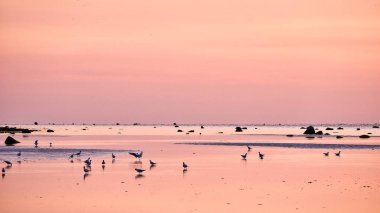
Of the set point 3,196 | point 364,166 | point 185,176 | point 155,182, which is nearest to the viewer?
point 3,196

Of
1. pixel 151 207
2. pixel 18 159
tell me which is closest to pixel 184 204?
pixel 151 207

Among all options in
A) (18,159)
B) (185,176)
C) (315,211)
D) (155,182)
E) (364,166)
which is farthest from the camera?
(18,159)

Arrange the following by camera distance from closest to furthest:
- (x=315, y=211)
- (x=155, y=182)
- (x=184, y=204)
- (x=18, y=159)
→ (x=315, y=211)
(x=184, y=204)
(x=155, y=182)
(x=18, y=159)

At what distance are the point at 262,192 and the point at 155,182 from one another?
252 inches

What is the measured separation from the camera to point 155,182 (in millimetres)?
33438

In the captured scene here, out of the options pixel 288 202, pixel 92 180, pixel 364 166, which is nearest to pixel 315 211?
pixel 288 202

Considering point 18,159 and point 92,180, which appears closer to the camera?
point 92,180

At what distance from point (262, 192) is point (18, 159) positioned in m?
25.5

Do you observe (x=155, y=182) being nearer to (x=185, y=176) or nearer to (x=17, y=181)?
(x=185, y=176)

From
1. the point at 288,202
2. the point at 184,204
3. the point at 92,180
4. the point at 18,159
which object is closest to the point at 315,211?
the point at 288,202

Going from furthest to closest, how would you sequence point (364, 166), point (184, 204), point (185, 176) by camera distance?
point (364, 166)
point (185, 176)
point (184, 204)

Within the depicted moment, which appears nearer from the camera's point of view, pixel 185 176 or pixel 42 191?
pixel 42 191

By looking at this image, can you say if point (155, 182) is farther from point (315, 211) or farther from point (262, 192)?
point (315, 211)

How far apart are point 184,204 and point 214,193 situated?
11.5ft
